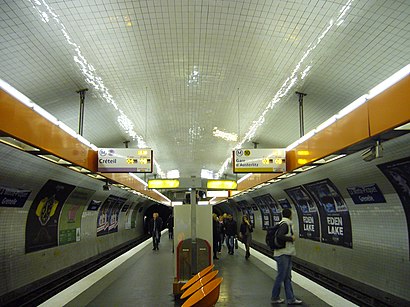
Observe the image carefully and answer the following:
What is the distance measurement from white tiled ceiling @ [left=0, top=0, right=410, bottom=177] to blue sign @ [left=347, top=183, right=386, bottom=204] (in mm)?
2103

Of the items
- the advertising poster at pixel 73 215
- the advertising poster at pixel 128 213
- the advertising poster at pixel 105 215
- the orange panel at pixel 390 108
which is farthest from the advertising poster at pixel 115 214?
the orange panel at pixel 390 108

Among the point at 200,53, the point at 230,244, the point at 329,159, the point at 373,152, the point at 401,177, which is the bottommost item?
the point at 230,244

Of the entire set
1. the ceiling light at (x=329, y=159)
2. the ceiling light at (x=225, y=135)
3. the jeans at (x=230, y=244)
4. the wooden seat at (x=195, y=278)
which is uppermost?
the ceiling light at (x=225, y=135)

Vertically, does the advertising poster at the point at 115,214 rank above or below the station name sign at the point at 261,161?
below

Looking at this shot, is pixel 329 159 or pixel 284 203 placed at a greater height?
pixel 329 159

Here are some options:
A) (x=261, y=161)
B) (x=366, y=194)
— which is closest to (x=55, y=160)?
(x=261, y=161)

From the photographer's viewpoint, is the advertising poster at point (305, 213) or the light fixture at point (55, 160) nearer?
the light fixture at point (55, 160)

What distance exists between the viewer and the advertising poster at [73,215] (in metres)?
11.7

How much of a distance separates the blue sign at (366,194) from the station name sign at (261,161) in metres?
1.55

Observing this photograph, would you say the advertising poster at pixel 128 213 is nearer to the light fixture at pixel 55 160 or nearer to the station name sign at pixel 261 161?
the station name sign at pixel 261 161

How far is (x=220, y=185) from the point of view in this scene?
8734 millimetres

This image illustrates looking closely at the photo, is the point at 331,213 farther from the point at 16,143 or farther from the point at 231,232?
the point at 16,143

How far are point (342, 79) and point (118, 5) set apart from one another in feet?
15.6

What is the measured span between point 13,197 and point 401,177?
713cm
